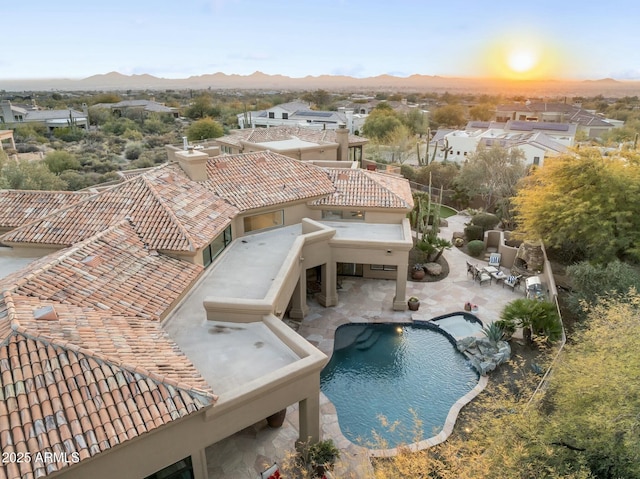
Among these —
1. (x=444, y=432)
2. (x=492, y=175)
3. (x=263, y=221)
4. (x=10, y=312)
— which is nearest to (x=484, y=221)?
(x=492, y=175)

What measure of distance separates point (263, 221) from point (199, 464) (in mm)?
14510

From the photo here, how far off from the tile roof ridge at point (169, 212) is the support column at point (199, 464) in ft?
25.3

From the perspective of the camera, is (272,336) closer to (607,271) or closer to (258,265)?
(258,265)

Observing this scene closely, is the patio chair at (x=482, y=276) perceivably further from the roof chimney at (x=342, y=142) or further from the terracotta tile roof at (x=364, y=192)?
the roof chimney at (x=342, y=142)

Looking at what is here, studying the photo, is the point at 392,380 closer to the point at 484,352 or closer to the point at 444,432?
the point at 444,432

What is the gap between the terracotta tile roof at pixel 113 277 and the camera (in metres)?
13.3

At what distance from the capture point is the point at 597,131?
90.2m

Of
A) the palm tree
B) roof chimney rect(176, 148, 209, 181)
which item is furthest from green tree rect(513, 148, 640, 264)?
roof chimney rect(176, 148, 209, 181)

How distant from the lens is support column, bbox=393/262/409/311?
76.6 ft

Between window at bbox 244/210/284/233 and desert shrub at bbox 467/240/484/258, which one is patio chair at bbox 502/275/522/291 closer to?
desert shrub at bbox 467/240/484/258

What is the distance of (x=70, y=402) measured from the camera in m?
9.39

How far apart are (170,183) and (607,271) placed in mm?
22347

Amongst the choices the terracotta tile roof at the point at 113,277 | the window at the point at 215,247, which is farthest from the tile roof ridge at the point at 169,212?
the window at the point at 215,247

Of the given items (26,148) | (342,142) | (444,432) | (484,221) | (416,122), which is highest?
(342,142)
